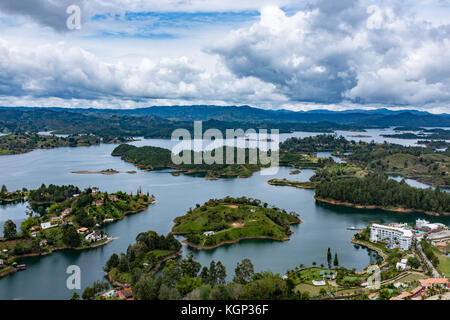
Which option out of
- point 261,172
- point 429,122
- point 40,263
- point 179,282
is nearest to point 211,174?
point 261,172

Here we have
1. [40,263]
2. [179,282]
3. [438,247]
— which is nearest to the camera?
[179,282]

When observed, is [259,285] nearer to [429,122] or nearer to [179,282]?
[179,282]

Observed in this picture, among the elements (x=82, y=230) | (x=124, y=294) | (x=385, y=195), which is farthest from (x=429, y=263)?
(x=82, y=230)

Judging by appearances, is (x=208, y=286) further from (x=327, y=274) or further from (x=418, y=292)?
(x=418, y=292)

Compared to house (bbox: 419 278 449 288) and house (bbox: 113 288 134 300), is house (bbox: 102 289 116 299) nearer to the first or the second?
house (bbox: 113 288 134 300)

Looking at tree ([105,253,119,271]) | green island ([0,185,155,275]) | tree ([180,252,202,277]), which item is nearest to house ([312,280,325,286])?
tree ([180,252,202,277])

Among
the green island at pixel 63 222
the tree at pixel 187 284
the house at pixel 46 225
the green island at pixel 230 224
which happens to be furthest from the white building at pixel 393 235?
the house at pixel 46 225
